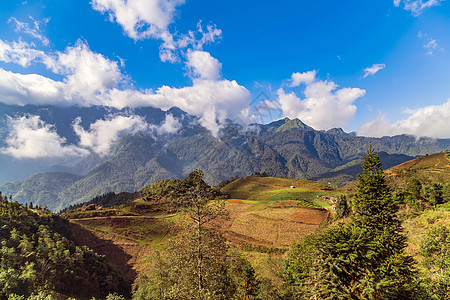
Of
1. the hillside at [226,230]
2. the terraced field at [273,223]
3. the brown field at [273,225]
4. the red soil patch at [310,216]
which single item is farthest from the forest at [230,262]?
the red soil patch at [310,216]

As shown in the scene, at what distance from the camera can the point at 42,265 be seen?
113 ft

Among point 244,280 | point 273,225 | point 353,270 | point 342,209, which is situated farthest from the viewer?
point 273,225

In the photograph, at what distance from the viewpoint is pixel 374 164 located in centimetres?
3034

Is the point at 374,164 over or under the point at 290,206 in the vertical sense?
over

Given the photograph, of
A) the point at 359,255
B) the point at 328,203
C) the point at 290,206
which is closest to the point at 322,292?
the point at 359,255

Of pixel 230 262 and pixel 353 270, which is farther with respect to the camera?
pixel 230 262

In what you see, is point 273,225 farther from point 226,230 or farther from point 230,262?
point 230,262

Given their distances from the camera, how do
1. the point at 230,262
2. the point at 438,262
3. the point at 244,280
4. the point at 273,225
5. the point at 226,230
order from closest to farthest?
1. the point at 438,262
2. the point at 230,262
3. the point at 244,280
4. the point at 226,230
5. the point at 273,225

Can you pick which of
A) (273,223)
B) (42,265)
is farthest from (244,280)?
(273,223)

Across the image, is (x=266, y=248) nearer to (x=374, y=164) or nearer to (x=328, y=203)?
(x=374, y=164)

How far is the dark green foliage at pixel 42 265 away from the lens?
29.5 m

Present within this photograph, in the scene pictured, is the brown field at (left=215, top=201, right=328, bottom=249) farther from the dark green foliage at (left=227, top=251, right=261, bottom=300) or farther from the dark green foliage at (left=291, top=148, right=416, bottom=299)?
the dark green foliage at (left=291, top=148, right=416, bottom=299)

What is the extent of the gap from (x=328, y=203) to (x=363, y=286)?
109070 millimetres

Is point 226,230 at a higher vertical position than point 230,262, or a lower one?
lower
